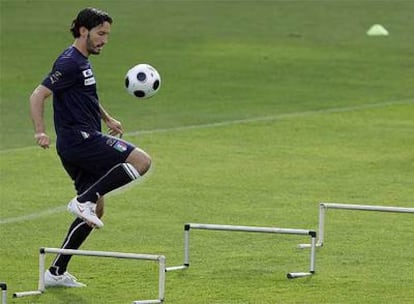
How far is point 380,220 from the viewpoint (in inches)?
581

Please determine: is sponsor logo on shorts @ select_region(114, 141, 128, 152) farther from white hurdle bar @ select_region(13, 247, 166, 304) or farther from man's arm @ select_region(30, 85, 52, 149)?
white hurdle bar @ select_region(13, 247, 166, 304)

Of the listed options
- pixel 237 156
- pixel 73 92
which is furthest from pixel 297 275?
pixel 237 156

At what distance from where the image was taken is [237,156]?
770 inches

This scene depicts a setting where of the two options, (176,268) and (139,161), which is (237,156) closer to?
(176,268)

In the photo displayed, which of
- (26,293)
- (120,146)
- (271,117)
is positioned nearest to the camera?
(26,293)

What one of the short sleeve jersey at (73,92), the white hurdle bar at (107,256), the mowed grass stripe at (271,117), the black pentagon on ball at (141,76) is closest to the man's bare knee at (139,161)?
the short sleeve jersey at (73,92)

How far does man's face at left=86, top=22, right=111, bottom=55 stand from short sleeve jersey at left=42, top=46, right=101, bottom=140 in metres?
0.10

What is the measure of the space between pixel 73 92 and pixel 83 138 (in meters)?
0.38

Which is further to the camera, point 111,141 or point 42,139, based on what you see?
point 111,141

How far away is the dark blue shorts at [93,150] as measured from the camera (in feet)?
37.7

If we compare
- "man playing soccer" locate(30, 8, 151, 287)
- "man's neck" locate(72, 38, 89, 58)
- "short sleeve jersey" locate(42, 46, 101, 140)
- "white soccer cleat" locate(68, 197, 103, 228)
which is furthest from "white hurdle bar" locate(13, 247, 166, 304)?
"man's neck" locate(72, 38, 89, 58)

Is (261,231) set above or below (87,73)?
below

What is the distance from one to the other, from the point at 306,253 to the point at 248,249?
573 millimetres

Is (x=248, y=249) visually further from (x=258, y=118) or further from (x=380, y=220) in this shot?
(x=258, y=118)
